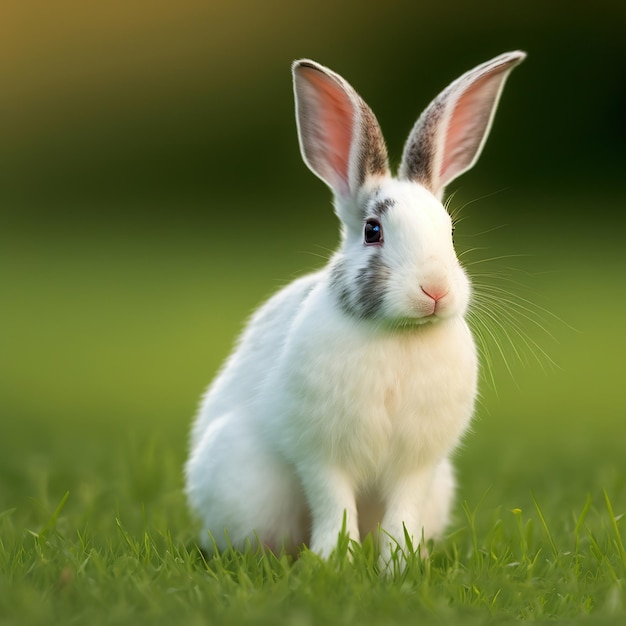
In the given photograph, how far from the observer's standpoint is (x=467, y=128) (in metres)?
4.99

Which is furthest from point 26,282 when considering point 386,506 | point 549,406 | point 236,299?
point 386,506

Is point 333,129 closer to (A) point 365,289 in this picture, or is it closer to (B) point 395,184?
(B) point 395,184

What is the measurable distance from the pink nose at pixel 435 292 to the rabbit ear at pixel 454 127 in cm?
Result: 64

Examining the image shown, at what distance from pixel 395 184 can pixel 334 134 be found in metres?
0.44

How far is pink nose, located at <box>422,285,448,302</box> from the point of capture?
415cm

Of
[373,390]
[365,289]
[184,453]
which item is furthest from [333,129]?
[184,453]

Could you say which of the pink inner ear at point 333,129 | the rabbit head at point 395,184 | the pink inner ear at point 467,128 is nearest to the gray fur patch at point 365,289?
the rabbit head at point 395,184

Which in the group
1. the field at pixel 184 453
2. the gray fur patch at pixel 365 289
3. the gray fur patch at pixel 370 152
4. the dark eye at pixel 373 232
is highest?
the gray fur patch at pixel 370 152

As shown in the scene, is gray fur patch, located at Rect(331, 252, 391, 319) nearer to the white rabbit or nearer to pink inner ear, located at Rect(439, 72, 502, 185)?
the white rabbit

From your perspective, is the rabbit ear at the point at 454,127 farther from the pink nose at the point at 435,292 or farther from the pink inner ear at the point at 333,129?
the pink nose at the point at 435,292

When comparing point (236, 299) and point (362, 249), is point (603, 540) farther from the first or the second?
point (236, 299)

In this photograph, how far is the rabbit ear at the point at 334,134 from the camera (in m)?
4.61

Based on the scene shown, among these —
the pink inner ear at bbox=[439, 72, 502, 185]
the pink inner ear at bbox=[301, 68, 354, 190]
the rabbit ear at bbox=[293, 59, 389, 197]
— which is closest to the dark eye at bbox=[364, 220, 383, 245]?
the rabbit ear at bbox=[293, 59, 389, 197]

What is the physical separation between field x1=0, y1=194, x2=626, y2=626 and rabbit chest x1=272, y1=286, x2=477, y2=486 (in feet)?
0.90
